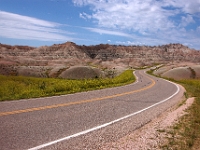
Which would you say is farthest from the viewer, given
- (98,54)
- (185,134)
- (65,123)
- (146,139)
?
(98,54)

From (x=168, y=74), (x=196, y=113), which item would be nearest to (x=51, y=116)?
(x=196, y=113)

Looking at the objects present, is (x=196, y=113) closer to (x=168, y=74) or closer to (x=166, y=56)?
(x=168, y=74)

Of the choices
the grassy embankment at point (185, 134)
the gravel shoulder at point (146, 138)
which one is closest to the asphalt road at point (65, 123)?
the gravel shoulder at point (146, 138)

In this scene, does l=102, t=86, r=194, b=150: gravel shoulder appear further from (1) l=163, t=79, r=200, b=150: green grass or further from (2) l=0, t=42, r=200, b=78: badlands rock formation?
(2) l=0, t=42, r=200, b=78: badlands rock formation

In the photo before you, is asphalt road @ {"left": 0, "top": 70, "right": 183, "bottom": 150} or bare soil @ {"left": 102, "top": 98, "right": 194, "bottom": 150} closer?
asphalt road @ {"left": 0, "top": 70, "right": 183, "bottom": 150}

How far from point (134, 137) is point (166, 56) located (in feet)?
627

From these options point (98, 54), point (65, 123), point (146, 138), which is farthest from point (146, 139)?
point (98, 54)

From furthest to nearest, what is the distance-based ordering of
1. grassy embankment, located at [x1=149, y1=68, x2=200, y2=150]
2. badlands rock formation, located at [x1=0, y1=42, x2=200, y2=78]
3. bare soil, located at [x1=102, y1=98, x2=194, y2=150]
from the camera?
badlands rock formation, located at [x1=0, y1=42, x2=200, y2=78], grassy embankment, located at [x1=149, y1=68, x2=200, y2=150], bare soil, located at [x1=102, y1=98, x2=194, y2=150]

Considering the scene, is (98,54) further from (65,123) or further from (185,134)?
(185,134)

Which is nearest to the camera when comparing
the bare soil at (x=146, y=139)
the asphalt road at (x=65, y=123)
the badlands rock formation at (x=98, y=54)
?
the asphalt road at (x=65, y=123)

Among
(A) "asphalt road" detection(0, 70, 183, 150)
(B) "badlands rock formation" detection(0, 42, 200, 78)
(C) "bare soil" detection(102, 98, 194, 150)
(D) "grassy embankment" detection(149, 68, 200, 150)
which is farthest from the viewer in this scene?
(B) "badlands rock formation" detection(0, 42, 200, 78)

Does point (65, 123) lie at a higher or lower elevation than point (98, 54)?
higher

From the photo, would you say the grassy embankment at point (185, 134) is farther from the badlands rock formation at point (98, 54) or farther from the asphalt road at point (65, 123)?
the badlands rock formation at point (98, 54)

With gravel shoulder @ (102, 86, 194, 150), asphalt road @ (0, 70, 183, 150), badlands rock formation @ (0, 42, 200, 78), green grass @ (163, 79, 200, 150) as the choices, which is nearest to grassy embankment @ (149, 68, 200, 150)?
green grass @ (163, 79, 200, 150)
